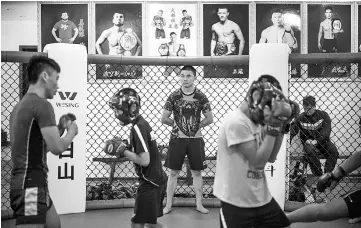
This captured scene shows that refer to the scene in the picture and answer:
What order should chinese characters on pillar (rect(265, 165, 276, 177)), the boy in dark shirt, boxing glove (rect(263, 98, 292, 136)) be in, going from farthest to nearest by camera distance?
the boy in dark shirt → chinese characters on pillar (rect(265, 165, 276, 177)) → boxing glove (rect(263, 98, 292, 136))

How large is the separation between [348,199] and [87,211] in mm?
2377

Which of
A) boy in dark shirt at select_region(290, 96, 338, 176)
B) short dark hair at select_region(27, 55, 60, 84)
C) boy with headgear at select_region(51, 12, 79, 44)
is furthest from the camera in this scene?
boy with headgear at select_region(51, 12, 79, 44)

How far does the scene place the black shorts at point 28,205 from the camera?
1907mm

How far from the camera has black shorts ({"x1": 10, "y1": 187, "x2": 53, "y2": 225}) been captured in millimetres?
1907

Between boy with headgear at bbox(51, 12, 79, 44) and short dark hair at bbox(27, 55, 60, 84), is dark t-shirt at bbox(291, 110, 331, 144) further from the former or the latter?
boy with headgear at bbox(51, 12, 79, 44)

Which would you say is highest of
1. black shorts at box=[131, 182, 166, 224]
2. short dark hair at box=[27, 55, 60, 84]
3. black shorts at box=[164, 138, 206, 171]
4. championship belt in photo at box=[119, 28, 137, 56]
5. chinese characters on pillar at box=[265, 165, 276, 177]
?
championship belt in photo at box=[119, 28, 137, 56]

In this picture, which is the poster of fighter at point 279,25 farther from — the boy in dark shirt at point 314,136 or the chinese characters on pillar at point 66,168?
the chinese characters on pillar at point 66,168

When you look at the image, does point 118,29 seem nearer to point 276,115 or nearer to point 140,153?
point 140,153

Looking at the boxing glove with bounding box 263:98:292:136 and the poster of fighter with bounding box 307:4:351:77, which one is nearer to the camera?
the boxing glove with bounding box 263:98:292:136

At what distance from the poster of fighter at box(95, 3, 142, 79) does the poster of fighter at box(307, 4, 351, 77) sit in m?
2.80

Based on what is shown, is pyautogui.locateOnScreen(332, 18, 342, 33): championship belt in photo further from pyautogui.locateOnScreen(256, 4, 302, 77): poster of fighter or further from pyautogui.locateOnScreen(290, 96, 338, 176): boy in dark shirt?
pyautogui.locateOnScreen(290, 96, 338, 176): boy in dark shirt

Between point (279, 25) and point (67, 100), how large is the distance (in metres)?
3.95

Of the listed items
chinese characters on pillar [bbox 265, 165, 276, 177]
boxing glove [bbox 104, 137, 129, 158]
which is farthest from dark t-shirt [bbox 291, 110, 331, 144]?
boxing glove [bbox 104, 137, 129, 158]

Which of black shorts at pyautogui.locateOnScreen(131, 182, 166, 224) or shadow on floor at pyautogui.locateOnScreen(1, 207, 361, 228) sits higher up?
black shorts at pyautogui.locateOnScreen(131, 182, 166, 224)
